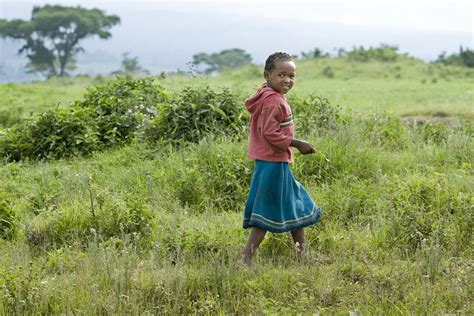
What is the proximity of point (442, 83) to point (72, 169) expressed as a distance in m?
12.8

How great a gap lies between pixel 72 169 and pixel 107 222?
2409 mm

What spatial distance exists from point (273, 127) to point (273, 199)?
20.5 inches

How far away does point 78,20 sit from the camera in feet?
144

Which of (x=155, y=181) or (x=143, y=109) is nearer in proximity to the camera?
(x=155, y=181)

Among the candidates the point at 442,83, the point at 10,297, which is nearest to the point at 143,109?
the point at 10,297

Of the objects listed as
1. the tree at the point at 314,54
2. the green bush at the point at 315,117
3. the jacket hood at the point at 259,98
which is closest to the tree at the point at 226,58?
the tree at the point at 314,54

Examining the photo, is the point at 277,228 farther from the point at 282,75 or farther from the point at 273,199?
the point at 282,75

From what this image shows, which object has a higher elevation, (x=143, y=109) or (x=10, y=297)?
(x=143, y=109)

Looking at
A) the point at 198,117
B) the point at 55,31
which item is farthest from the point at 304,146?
the point at 55,31

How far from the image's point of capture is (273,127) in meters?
4.63

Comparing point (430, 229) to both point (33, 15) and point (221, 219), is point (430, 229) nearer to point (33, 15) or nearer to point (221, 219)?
point (221, 219)

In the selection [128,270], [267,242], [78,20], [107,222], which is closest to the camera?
[128,270]

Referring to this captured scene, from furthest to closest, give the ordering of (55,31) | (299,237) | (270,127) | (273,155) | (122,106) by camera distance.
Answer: (55,31), (122,106), (299,237), (273,155), (270,127)

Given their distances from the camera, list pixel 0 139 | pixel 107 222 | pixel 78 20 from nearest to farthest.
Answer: pixel 107 222
pixel 0 139
pixel 78 20
